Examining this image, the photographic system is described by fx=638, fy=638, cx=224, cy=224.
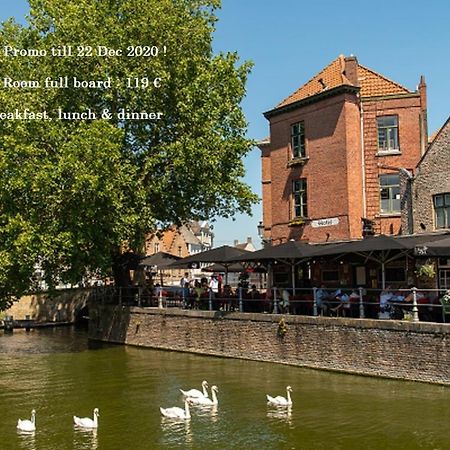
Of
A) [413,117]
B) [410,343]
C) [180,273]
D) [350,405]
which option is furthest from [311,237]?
[180,273]

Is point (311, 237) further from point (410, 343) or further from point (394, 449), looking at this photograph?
point (394, 449)

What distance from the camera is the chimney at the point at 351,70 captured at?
97.7 ft

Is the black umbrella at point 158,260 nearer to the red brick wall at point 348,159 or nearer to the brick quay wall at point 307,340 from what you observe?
the brick quay wall at point 307,340

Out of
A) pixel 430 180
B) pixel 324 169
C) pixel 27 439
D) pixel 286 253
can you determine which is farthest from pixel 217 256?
pixel 27 439

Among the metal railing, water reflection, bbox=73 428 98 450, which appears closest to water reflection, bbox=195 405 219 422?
water reflection, bbox=73 428 98 450

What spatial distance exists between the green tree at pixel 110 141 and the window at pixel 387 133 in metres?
6.14

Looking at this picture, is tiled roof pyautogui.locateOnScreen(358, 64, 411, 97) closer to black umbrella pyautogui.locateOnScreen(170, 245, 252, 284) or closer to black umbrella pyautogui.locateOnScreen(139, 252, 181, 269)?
black umbrella pyautogui.locateOnScreen(170, 245, 252, 284)

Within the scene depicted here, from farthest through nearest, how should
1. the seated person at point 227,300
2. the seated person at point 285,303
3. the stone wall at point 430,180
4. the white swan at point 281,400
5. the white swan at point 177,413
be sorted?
the seated person at point 227,300 < the stone wall at point 430,180 < the seated person at point 285,303 < the white swan at point 281,400 < the white swan at point 177,413

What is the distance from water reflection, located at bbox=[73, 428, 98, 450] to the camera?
13.4m

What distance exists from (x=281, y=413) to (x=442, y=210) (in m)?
12.9

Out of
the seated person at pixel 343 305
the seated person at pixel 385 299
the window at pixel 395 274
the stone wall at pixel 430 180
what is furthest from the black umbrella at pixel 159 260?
the seated person at pixel 385 299

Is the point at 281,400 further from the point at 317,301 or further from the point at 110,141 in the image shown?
the point at 110,141

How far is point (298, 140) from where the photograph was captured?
31359mm

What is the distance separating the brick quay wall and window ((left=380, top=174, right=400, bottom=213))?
902 centimetres
